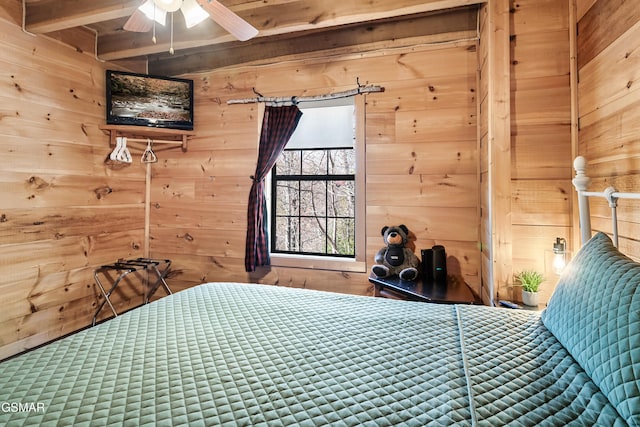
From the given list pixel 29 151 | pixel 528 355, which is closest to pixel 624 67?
pixel 528 355

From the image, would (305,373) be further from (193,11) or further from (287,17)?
(287,17)

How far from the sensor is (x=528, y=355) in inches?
41.1

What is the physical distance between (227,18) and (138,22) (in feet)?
1.71

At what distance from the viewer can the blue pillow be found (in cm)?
73

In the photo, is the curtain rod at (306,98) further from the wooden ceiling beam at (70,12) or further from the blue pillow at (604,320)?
the blue pillow at (604,320)

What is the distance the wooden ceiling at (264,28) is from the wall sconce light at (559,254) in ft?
5.11

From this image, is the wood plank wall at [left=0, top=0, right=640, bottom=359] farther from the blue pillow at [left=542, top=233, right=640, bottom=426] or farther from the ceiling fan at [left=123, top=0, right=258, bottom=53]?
the ceiling fan at [left=123, top=0, right=258, bottom=53]

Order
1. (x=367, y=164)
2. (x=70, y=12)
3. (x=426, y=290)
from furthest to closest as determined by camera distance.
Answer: (x=367, y=164) → (x=70, y=12) → (x=426, y=290)

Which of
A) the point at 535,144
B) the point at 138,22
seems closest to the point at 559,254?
the point at 535,144

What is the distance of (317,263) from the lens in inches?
116

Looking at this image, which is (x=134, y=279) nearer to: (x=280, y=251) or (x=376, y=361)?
(x=280, y=251)

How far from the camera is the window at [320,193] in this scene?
2902mm

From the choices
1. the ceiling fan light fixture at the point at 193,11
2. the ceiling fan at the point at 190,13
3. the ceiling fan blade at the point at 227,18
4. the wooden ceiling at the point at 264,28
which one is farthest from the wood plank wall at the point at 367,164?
the ceiling fan light fixture at the point at 193,11

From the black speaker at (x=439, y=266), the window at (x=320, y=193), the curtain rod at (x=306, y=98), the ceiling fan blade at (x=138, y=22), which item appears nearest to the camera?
the ceiling fan blade at (x=138, y=22)
